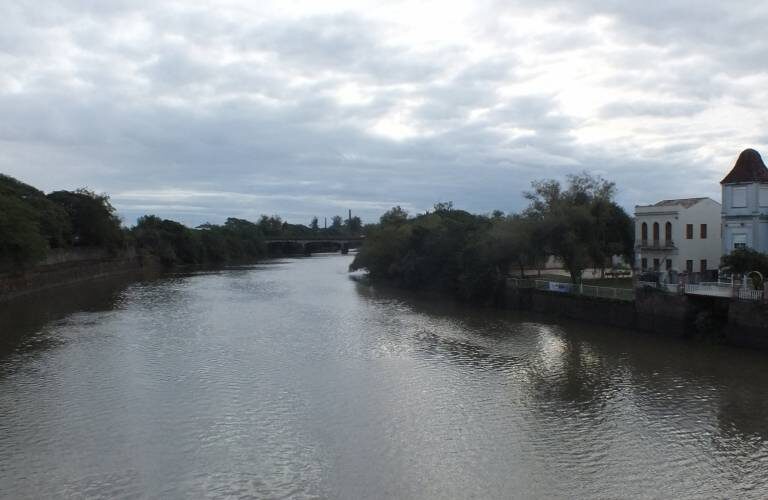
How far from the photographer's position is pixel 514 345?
96.6 ft

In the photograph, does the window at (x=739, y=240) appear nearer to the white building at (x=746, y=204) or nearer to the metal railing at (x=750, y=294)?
the white building at (x=746, y=204)

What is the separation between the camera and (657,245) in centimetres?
4181

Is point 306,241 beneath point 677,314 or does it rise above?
above

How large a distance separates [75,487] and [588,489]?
1060cm

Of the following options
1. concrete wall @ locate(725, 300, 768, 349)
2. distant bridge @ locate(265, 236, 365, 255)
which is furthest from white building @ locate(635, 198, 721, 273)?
distant bridge @ locate(265, 236, 365, 255)

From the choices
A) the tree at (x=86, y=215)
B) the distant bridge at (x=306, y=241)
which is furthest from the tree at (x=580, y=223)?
the distant bridge at (x=306, y=241)

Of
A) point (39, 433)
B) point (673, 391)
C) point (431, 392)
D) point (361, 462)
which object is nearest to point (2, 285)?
point (39, 433)

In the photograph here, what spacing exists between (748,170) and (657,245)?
8292 mm

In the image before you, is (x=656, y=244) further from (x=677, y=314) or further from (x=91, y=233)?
(x=91, y=233)

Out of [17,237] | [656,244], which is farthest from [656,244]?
[17,237]

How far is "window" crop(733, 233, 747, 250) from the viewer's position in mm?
34812

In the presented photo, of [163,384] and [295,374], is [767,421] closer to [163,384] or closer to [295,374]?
[295,374]

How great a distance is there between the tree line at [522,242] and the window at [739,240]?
7.96 m

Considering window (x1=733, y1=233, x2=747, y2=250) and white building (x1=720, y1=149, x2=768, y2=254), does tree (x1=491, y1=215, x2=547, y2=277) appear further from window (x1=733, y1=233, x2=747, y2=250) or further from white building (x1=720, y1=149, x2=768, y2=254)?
window (x1=733, y1=233, x2=747, y2=250)
